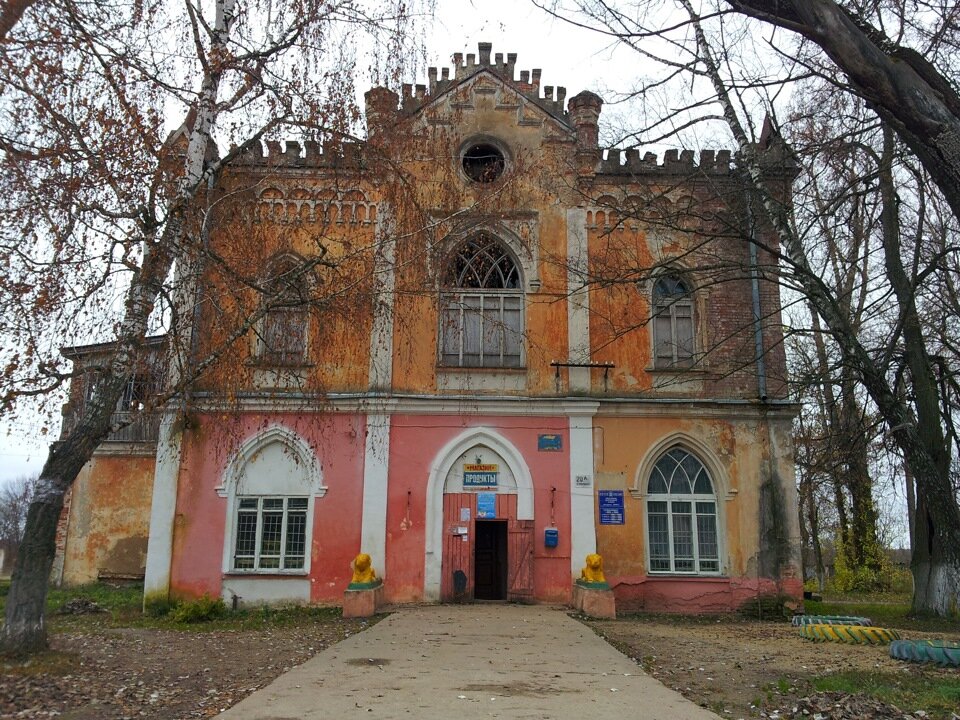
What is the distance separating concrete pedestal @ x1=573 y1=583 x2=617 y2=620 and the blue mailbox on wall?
3.82 feet

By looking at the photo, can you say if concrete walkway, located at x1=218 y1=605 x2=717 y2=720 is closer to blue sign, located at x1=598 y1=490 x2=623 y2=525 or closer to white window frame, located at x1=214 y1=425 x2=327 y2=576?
blue sign, located at x1=598 y1=490 x2=623 y2=525

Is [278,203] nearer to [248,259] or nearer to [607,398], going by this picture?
[248,259]

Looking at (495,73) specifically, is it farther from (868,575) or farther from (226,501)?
(868,575)

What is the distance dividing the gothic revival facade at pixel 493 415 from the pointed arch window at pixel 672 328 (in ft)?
0.14

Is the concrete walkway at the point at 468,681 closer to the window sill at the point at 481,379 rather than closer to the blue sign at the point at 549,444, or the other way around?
the blue sign at the point at 549,444

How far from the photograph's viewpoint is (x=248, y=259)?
1145cm

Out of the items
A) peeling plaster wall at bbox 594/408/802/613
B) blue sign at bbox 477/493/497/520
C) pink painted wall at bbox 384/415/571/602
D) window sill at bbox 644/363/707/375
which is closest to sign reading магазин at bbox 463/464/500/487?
blue sign at bbox 477/493/497/520

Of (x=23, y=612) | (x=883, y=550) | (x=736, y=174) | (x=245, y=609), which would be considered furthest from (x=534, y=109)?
(x=883, y=550)

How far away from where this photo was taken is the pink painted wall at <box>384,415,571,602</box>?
14.2 metres

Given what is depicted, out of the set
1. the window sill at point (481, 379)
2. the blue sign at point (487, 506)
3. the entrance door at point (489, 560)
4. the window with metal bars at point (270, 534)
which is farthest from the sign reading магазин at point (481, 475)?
the window with metal bars at point (270, 534)

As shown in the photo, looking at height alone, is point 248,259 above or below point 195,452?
above

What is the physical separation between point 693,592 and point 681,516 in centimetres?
138

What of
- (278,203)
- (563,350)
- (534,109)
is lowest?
(563,350)

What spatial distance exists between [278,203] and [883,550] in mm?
21056
